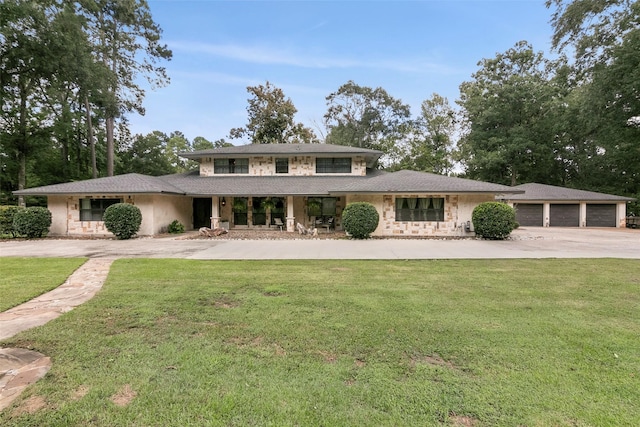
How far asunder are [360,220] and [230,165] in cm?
1087

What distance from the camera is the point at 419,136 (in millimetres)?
33781

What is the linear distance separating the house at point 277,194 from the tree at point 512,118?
17.1m

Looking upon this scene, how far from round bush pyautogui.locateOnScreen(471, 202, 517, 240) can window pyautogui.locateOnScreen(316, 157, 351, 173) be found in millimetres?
8872

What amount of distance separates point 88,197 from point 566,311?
64.6ft

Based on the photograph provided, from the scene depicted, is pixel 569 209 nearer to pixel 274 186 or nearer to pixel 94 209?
pixel 274 186

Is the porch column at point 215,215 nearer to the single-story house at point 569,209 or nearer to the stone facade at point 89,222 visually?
the stone facade at point 89,222

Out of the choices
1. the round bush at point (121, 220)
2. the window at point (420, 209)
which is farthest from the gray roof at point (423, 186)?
the round bush at point (121, 220)

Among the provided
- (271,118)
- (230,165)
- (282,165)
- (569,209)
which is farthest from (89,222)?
(569,209)

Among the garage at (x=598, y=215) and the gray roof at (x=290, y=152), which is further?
the garage at (x=598, y=215)

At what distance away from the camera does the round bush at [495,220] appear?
13633 millimetres

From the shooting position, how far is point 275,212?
18516 millimetres

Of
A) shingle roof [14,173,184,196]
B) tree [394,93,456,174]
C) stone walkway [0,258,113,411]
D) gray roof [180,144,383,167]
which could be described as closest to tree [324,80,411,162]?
tree [394,93,456,174]

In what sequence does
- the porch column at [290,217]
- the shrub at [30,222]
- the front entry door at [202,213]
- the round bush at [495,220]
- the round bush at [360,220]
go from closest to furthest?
1. the round bush at [495,220]
2. the round bush at [360,220]
3. the shrub at [30,222]
4. the porch column at [290,217]
5. the front entry door at [202,213]

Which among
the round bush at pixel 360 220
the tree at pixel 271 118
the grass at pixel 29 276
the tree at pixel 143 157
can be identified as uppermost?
the tree at pixel 271 118
